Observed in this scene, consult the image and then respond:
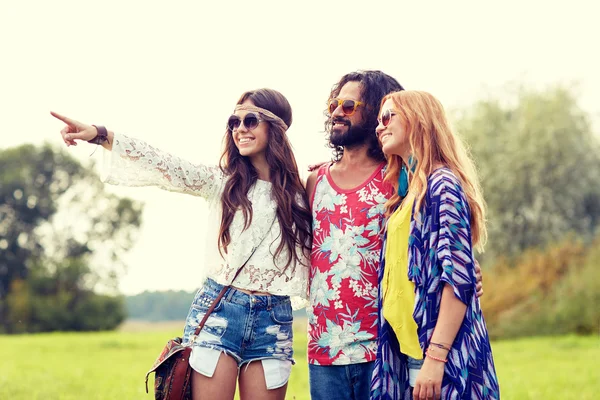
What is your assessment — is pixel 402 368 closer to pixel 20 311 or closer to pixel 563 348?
pixel 563 348

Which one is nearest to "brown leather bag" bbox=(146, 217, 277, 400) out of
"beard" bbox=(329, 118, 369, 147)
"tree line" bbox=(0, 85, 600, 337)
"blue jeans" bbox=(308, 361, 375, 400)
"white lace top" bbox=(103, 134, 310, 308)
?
"white lace top" bbox=(103, 134, 310, 308)

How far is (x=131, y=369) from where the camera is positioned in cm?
1160

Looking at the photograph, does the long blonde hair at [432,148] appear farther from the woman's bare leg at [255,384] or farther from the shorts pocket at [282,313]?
the woman's bare leg at [255,384]

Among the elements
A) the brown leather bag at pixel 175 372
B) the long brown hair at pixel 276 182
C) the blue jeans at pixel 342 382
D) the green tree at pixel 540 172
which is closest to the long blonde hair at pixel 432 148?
the long brown hair at pixel 276 182

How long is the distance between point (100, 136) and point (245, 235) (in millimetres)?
955

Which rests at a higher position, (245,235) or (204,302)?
(245,235)

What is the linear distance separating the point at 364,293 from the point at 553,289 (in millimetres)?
17272

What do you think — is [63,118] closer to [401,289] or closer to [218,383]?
[218,383]

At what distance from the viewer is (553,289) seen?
1981cm

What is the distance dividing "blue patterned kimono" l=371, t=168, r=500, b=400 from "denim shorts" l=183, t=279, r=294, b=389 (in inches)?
28.3

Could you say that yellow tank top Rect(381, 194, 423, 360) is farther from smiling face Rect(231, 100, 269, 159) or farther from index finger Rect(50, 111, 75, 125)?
index finger Rect(50, 111, 75, 125)

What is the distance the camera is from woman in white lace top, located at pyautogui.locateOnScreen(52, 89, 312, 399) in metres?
3.90

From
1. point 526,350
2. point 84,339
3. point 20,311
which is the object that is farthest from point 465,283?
point 20,311

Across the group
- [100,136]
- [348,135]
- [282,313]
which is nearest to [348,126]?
[348,135]
